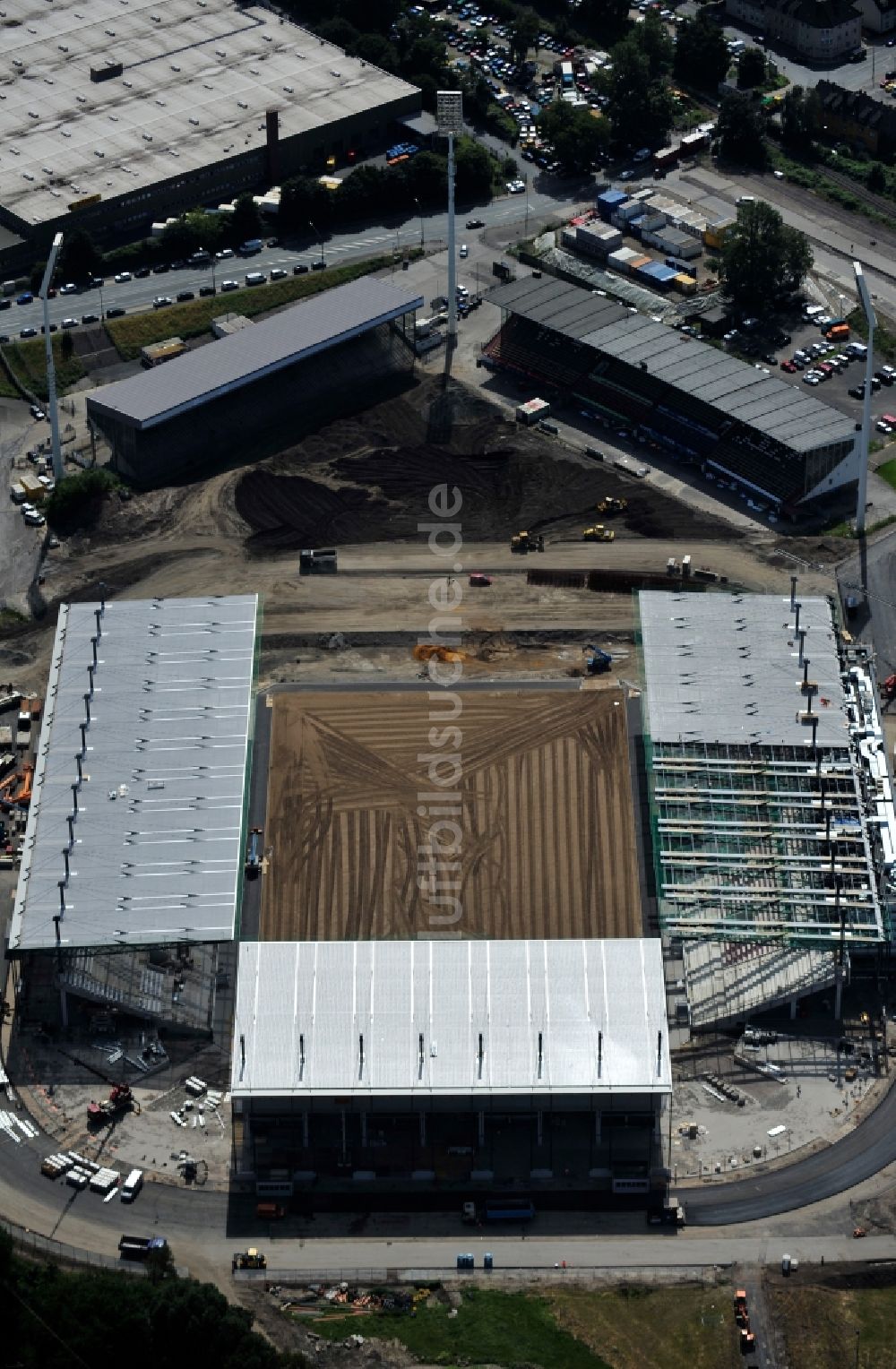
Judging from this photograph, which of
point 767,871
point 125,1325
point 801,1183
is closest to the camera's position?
point 125,1325

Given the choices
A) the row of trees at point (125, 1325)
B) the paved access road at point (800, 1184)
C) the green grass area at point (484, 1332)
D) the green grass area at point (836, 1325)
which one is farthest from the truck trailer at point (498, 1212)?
the green grass area at point (836, 1325)

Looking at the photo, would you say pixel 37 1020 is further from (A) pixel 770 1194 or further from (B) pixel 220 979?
(A) pixel 770 1194

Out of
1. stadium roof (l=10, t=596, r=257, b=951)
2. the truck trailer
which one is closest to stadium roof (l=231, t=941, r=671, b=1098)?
the truck trailer

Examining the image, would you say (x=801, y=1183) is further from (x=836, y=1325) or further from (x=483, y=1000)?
(x=483, y=1000)

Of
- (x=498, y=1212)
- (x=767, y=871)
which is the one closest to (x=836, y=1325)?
(x=498, y=1212)

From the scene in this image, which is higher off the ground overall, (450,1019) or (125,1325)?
(450,1019)

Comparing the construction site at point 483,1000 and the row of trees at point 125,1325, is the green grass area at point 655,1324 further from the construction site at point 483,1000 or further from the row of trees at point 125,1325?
the row of trees at point 125,1325
